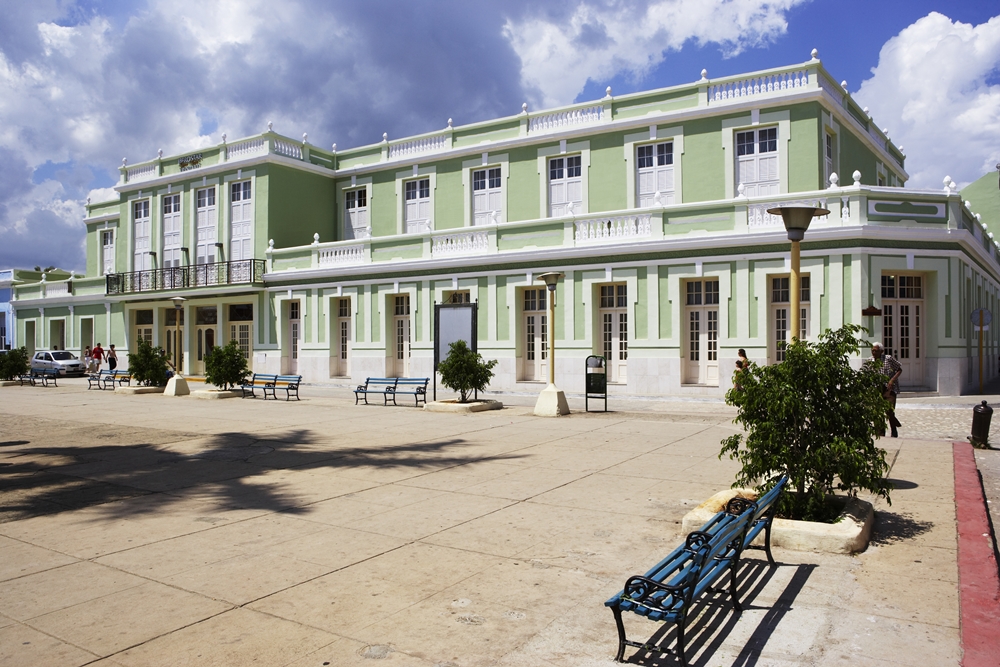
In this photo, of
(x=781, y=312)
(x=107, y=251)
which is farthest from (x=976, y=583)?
(x=107, y=251)

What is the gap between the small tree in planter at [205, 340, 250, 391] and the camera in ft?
80.8

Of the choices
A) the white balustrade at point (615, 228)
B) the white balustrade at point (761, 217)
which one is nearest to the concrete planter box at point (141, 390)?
the white balustrade at point (615, 228)

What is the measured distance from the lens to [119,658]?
4277 mm

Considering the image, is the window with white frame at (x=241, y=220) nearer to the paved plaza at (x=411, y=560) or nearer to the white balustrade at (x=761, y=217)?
the white balustrade at (x=761, y=217)

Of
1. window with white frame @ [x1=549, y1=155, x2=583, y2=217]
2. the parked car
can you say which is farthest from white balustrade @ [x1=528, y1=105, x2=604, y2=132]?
the parked car

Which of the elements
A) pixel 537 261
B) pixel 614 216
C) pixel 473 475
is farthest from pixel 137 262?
pixel 473 475

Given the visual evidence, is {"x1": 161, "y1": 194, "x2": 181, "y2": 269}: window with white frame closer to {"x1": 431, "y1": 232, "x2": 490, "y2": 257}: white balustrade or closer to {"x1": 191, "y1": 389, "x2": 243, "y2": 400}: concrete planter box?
{"x1": 191, "y1": 389, "x2": 243, "y2": 400}: concrete planter box

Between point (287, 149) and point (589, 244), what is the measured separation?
54.7 feet

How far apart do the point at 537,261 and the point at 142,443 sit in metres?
14.3

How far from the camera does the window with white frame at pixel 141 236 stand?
3791cm

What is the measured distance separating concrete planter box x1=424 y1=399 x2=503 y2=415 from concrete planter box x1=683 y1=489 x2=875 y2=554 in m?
11.8

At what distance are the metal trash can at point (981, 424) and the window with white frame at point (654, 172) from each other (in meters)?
14.2

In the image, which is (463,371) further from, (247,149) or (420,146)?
(247,149)

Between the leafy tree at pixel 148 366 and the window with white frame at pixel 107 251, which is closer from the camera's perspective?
the leafy tree at pixel 148 366
